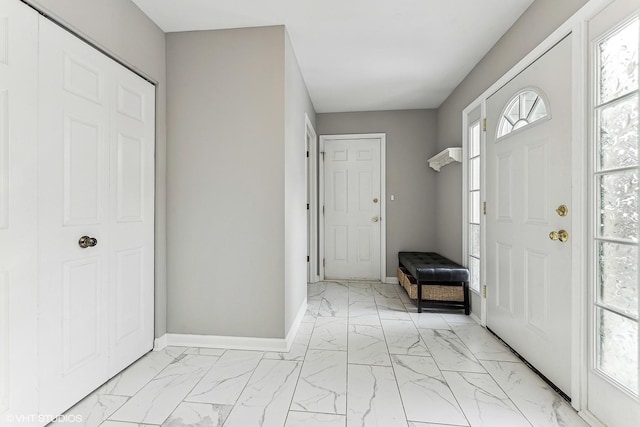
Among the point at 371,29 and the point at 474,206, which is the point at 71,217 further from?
the point at 474,206

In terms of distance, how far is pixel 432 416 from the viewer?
1.48 m

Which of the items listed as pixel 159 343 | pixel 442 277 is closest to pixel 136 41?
pixel 159 343

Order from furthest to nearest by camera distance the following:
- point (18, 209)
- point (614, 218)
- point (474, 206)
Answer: point (474, 206) < point (614, 218) < point (18, 209)

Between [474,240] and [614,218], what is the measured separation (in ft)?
5.12

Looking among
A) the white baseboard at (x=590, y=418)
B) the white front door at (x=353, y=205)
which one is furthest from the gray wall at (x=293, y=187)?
the white baseboard at (x=590, y=418)

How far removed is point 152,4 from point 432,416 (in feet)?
9.62

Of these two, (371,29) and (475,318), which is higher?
(371,29)

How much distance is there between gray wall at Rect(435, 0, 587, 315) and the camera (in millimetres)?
1810

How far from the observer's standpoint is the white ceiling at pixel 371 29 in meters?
2.00

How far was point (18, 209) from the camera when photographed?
128cm

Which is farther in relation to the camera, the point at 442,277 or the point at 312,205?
the point at 312,205

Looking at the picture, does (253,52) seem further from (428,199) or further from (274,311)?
(428,199)

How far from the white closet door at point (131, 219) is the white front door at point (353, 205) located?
255cm

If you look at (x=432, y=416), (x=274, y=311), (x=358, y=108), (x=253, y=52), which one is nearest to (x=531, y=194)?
(x=432, y=416)
